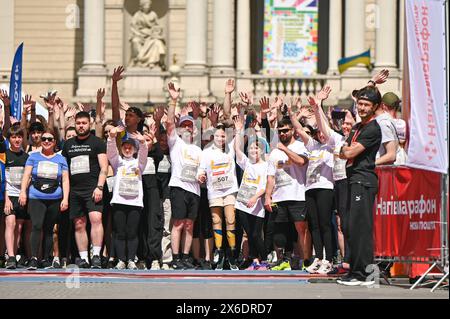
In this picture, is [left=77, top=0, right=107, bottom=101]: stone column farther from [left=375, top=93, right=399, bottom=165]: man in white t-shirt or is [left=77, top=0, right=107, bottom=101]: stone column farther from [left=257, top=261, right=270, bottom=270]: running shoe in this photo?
[left=375, top=93, right=399, bottom=165]: man in white t-shirt

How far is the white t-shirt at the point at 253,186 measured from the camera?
68.5 feet

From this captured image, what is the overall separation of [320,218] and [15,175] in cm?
414

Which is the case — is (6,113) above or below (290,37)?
below

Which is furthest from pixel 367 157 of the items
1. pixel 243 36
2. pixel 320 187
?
pixel 243 36

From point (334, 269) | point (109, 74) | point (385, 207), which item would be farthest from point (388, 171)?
point (109, 74)

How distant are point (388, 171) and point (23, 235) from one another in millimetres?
5701

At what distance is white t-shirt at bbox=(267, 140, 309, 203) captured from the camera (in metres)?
20.3

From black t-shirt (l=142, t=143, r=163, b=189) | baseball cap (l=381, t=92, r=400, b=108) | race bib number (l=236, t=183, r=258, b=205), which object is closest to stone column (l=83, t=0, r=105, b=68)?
black t-shirt (l=142, t=143, r=163, b=189)

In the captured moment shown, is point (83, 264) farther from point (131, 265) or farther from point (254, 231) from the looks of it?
point (254, 231)

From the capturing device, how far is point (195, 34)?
4234 cm

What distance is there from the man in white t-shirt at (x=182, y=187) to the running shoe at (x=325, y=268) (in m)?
1.96

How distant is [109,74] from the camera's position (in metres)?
42.5

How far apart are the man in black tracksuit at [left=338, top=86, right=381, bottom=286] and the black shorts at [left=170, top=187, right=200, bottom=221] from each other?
397cm

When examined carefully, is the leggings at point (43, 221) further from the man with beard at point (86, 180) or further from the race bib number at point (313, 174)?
the race bib number at point (313, 174)
